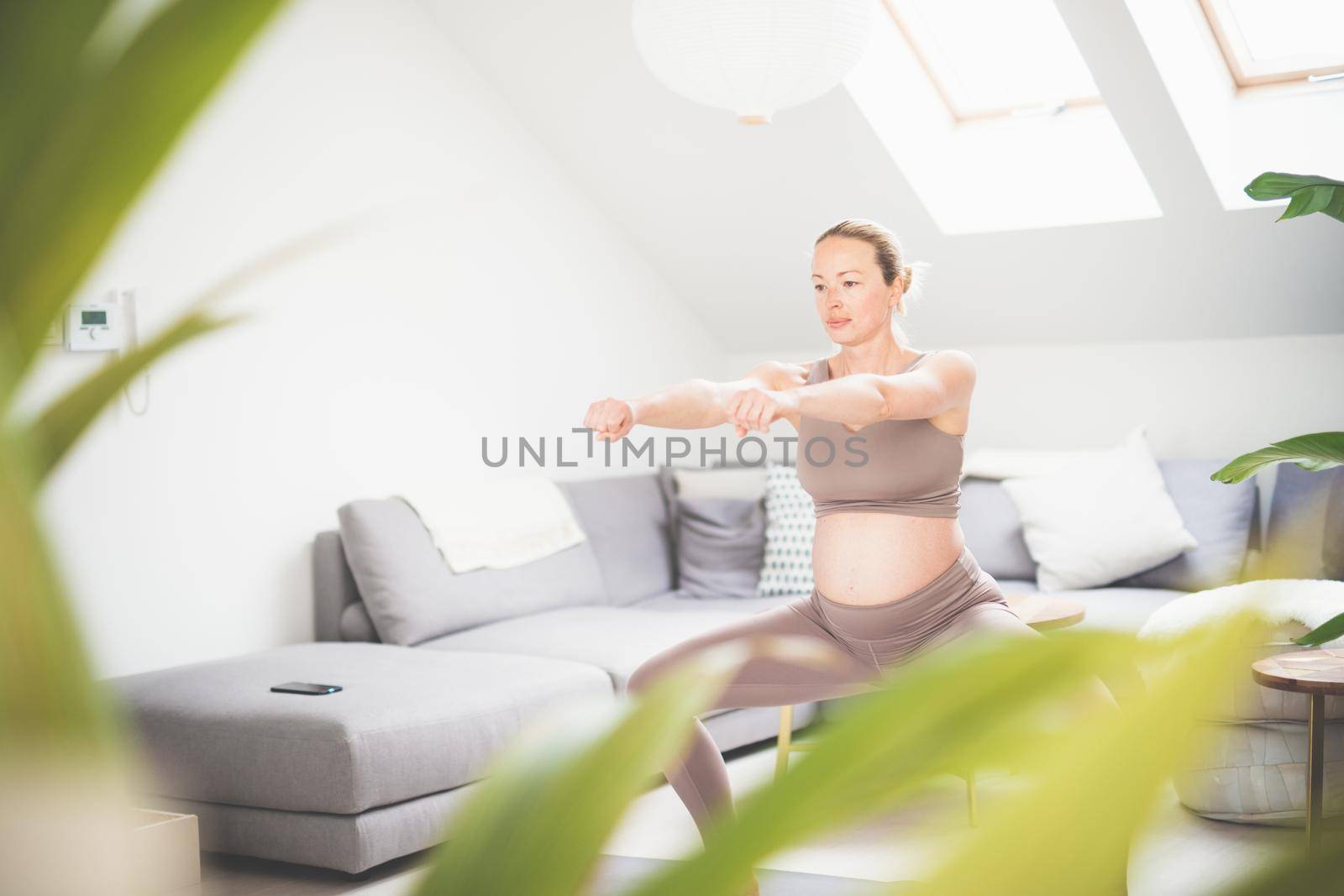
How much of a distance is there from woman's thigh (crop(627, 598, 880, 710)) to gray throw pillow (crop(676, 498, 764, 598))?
7.21 feet

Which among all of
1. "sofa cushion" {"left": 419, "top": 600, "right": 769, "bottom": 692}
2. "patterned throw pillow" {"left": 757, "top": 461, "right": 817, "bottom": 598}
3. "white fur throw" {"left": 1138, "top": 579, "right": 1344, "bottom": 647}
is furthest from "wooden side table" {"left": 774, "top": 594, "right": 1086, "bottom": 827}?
"patterned throw pillow" {"left": 757, "top": 461, "right": 817, "bottom": 598}

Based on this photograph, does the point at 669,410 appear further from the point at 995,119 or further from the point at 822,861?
the point at 995,119

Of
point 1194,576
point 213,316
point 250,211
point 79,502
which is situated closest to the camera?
point 213,316

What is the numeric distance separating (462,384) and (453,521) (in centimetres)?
67

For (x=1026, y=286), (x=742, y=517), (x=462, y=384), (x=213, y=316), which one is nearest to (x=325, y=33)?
(x=462, y=384)

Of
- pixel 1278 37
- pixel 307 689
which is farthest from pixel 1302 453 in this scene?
pixel 1278 37

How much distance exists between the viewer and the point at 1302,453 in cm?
211

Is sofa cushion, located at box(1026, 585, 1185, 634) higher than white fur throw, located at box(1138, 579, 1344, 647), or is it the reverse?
white fur throw, located at box(1138, 579, 1344, 647)

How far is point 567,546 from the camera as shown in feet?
15.3

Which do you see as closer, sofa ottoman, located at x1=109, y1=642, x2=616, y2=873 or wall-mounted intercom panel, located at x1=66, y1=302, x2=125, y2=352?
sofa ottoman, located at x1=109, y1=642, x2=616, y2=873

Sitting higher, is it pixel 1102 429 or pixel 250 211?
pixel 250 211

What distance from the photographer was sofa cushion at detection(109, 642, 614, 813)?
9.66 ft

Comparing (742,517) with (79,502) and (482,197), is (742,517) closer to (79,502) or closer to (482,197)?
(482,197)

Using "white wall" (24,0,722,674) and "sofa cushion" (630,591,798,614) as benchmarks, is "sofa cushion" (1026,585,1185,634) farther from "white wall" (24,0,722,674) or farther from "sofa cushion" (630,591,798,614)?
"white wall" (24,0,722,674)
